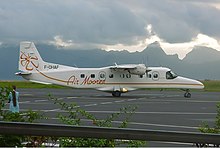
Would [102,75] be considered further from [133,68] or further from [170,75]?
[170,75]

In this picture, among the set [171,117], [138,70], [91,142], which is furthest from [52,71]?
[91,142]

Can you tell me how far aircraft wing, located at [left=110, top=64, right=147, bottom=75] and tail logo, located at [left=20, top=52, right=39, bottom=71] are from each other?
7003mm

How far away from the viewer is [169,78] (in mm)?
A: 38188

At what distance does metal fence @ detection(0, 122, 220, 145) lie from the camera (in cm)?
313

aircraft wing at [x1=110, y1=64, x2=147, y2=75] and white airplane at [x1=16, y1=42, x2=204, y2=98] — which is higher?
aircraft wing at [x1=110, y1=64, x2=147, y2=75]

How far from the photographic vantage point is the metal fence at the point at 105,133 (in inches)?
123

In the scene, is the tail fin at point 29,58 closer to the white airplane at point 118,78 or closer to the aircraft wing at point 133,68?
the white airplane at point 118,78

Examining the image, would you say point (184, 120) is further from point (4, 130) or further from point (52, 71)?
point (52, 71)

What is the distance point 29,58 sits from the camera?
4138 cm

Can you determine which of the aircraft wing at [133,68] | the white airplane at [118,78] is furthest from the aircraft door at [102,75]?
the aircraft wing at [133,68]

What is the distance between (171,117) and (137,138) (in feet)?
56.4

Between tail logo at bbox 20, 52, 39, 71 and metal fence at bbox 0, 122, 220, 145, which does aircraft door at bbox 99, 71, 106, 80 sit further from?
metal fence at bbox 0, 122, 220, 145

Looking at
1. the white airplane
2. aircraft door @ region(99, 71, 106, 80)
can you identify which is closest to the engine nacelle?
the white airplane

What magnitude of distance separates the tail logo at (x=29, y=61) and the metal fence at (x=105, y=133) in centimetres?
3782
